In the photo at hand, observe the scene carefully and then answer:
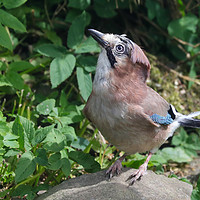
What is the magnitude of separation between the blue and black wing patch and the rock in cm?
50

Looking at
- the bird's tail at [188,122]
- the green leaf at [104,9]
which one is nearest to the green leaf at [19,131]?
the bird's tail at [188,122]

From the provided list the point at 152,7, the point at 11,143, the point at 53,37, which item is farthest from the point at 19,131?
the point at 152,7

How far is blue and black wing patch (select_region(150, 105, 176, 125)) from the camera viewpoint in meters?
3.28

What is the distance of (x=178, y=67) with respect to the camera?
5453 mm

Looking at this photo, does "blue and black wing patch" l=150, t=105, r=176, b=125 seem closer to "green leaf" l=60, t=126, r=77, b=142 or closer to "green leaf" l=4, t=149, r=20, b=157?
"green leaf" l=60, t=126, r=77, b=142

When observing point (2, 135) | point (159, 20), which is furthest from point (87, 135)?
point (159, 20)

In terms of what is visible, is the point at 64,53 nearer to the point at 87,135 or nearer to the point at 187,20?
the point at 87,135

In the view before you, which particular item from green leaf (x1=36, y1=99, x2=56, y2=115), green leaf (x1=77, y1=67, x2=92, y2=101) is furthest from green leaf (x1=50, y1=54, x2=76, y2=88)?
A: green leaf (x1=36, y1=99, x2=56, y2=115)

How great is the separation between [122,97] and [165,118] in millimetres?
598

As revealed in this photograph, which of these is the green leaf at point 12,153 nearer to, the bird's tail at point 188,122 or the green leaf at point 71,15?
the bird's tail at point 188,122

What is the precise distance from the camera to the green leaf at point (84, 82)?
3.86m

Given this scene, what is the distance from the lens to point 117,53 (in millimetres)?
3045

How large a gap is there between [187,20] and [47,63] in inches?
86.9

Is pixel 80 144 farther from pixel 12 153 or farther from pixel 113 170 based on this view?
pixel 12 153
